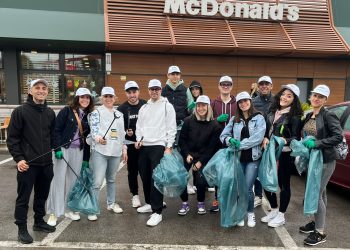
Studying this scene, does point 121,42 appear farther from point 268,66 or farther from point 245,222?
point 245,222

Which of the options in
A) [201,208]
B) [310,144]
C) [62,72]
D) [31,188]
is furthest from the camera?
[62,72]

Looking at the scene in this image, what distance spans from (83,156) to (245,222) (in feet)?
7.65

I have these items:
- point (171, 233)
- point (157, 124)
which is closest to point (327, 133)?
point (157, 124)

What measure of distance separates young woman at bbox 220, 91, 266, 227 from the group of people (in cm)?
1

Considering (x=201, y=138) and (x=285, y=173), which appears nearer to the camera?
(x=285, y=173)

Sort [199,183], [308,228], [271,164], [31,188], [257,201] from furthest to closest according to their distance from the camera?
[257,201]
[199,183]
[308,228]
[271,164]
[31,188]

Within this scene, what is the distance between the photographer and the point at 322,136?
3523 millimetres

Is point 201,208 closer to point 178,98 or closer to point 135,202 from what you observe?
point 135,202

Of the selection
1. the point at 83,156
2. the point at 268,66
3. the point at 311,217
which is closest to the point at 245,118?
the point at 311,217

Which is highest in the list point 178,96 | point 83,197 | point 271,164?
point 178,96

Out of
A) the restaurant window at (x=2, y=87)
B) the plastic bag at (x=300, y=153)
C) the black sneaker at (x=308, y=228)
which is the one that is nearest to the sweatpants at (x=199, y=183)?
the plastic bag at (x=300, y=153)

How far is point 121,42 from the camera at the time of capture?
1045cm

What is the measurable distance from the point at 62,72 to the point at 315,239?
431 inches

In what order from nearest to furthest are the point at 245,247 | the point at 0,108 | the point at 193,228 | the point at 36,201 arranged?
1. the point at 245,247
2. the point at 36,201
3. the point at 193,228
4. the point at 0,108
